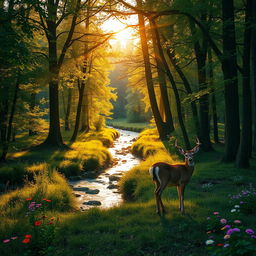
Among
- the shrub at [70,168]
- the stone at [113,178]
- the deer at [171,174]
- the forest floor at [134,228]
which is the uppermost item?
the deer at [171,174]

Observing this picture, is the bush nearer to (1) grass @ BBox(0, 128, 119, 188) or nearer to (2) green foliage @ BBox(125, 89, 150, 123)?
(1) grass @ BBox(0, 128, 119, 188)

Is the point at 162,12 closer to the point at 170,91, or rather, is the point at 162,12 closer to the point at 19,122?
the point at 19,122

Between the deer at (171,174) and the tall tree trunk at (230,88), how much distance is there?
6533 millimetres

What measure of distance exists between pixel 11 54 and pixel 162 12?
7.19m

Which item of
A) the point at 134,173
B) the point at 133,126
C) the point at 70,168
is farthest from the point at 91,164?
the point at 133,126

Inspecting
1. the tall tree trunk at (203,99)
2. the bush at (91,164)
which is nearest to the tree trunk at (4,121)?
the bush at (91,164)

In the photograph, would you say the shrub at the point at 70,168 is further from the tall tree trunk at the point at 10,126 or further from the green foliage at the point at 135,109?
the green foliage at the point at 135,109

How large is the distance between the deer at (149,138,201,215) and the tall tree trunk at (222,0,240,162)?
6.53m

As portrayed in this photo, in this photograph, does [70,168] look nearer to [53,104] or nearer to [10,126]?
[10,126]

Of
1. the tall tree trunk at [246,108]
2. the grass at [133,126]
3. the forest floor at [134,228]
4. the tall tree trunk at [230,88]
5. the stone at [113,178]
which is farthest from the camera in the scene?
the grass at [133,126]

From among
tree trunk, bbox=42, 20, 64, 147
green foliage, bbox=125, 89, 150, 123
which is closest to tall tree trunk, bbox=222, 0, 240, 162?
tree trunk, bbox=42, 20, 64, 147

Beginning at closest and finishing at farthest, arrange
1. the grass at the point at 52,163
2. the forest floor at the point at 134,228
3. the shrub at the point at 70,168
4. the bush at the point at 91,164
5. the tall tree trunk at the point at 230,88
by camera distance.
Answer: the forest floor at the point at 134,228, the tall tree trunk at the point at 230,88, the grass at the point at 52,163, the shrub at the point at 70,168, the bush at the point at 91,164

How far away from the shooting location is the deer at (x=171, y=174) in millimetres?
6309

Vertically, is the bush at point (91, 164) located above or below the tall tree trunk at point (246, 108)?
below
